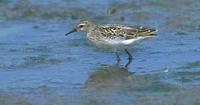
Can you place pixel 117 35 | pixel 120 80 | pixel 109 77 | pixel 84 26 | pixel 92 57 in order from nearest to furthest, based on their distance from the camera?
1. pixel 120 80
2. pixel 109 77
3. pixel 117 35
4. pixel 92 57
5. pixel 84 26

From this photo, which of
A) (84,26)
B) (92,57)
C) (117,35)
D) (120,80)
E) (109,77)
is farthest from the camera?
(84,26)

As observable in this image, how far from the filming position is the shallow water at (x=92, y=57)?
13.0m

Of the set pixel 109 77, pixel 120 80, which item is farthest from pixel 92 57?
pixel 120 80

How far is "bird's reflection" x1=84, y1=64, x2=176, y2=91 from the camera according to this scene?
44.3 feet

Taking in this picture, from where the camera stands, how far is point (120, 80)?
554 inches

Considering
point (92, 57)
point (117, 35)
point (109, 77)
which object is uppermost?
point (117, 35)

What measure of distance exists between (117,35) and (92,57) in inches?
25.6

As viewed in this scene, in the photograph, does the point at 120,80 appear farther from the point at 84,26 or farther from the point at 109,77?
the point at 84,26

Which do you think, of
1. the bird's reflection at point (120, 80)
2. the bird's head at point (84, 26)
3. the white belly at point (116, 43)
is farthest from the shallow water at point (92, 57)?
the bird's head at point (84, 26)

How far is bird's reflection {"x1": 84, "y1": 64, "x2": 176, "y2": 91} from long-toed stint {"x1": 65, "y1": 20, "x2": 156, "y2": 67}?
0.62 meters

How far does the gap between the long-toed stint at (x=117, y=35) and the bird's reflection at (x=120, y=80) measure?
2.04 feet

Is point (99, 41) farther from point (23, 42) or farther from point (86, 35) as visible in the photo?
point (23, 42)

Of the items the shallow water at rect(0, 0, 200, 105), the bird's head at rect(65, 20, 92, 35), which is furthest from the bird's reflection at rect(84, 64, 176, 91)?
the bird's head at rect(65, 20, 92, 35)

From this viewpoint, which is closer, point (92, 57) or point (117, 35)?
point (117, 35)
